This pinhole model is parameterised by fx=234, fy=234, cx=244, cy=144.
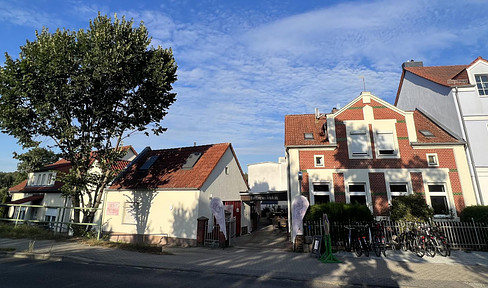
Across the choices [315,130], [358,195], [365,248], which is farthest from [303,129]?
[365,248]

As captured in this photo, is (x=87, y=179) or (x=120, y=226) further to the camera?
(x=120, y=226)

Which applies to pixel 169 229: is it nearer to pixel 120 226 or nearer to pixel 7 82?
pixel 120 226

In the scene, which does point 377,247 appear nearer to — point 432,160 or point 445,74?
point 432,160

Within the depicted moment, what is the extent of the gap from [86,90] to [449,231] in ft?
70.5

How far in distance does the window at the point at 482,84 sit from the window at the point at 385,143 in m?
6.06

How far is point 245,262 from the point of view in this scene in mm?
9594

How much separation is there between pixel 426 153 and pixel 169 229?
16986 mm

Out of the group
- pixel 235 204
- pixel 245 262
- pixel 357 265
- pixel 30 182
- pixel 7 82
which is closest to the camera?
pixel 357 265

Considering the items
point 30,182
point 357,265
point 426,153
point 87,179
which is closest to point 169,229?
point 87,179

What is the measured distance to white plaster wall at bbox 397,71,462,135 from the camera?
15547 mm

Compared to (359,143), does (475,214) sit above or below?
below

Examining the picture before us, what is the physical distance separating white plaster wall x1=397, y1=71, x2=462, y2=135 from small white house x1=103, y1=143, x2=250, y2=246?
1561cm

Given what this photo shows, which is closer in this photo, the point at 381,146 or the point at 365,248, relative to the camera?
the point at 365,248

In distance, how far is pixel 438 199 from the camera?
14.2 meters
